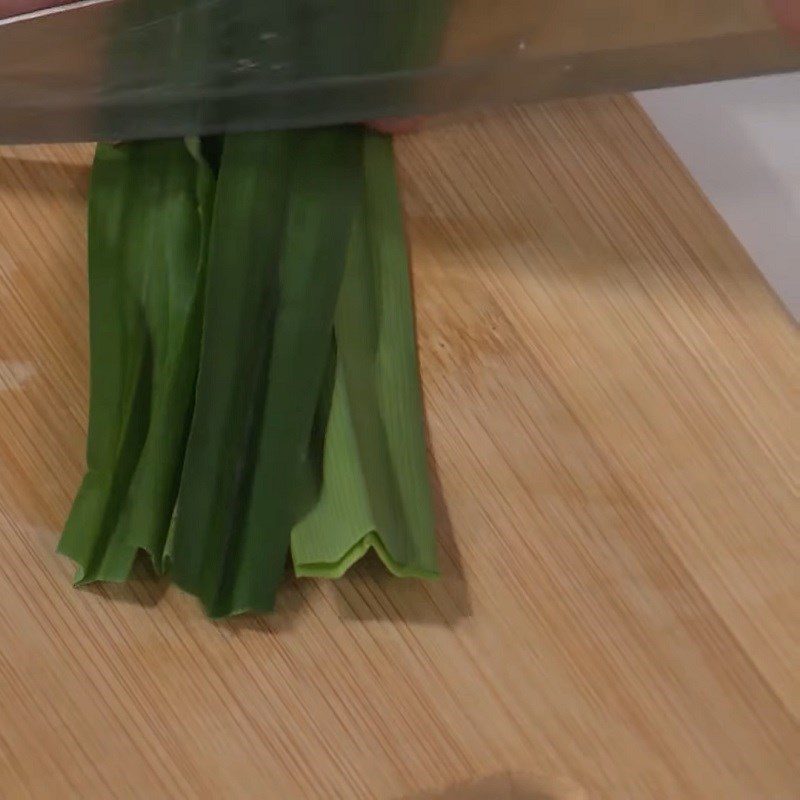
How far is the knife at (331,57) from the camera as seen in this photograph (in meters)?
0.78

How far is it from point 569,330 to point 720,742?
0.42 meters

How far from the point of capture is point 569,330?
2.93 feet

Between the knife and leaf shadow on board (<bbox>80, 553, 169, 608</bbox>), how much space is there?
16.1 inches

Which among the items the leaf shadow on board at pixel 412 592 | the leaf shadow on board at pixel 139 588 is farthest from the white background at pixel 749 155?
the leaf shadow on board at pixel 139 588

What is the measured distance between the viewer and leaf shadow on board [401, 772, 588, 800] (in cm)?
87

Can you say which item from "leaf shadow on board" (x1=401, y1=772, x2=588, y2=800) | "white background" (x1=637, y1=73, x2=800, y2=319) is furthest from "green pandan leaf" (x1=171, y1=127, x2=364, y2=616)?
"white background" (x1=637, y1=73, x2=800, y2=319)

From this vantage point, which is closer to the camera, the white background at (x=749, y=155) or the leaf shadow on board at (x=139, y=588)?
the leaf shadow on board at (x=139, y=588)

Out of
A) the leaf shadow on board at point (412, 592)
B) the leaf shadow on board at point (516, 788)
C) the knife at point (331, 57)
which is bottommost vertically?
the leaf shadow on board at point (516, 788)

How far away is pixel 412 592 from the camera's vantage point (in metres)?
0.87

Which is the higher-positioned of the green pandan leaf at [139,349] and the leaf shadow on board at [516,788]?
the green pandan leaf at [139,349]

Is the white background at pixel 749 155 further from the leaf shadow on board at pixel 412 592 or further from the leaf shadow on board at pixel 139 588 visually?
the leaf shadow on board at pixel 139 588

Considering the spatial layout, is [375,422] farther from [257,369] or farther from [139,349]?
[139,349]

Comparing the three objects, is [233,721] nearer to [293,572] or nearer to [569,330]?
[293,572]

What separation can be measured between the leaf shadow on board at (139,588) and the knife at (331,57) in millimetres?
408
